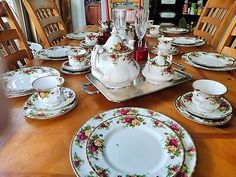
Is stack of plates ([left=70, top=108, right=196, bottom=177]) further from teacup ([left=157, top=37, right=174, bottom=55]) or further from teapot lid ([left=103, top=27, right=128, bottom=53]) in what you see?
teacup ([left=157, top=37, right=174, bottom=55])

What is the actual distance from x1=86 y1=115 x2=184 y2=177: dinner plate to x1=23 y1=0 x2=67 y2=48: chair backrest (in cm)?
113

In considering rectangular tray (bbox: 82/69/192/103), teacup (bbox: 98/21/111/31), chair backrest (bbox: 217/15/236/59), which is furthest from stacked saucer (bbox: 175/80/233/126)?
teacup (bbox: 98/21/111/31)

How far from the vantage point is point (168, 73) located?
2.79ft

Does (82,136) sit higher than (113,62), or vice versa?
(113,62)

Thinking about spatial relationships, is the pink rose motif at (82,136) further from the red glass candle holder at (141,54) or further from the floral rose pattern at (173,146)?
the red glass candle holder at (141,54)

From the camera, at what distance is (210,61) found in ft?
3.62

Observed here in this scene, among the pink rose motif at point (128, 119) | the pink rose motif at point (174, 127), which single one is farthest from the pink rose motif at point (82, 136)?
the pink rose motif at point (174, 127)

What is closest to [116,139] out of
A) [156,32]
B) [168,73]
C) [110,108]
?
[110,108]

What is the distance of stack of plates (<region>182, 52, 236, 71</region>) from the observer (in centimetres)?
102

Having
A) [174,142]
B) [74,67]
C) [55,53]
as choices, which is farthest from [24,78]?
[174,142]

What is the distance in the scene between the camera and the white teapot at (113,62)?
771mm

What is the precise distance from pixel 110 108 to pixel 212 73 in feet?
1.74

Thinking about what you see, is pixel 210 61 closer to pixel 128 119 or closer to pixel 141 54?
pixel 141 54

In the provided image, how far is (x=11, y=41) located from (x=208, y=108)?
1035 millimetres
